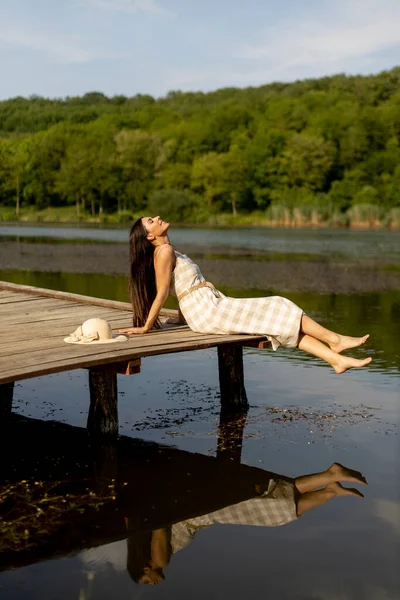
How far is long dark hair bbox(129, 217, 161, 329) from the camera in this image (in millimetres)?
7359

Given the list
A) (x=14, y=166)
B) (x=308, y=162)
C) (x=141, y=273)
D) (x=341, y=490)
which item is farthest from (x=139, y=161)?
(x=341, y=490)

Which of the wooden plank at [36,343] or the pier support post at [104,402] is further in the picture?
the pier support post at [104,402]

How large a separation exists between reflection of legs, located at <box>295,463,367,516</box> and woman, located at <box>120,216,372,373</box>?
116 centimetres

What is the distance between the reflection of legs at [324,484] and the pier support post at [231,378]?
6.47ft

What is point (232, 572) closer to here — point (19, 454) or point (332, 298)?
point (19, 454)

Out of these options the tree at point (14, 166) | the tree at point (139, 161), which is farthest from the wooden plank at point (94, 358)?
→ the tree at point (14, 166)

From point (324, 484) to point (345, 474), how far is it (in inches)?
11.0

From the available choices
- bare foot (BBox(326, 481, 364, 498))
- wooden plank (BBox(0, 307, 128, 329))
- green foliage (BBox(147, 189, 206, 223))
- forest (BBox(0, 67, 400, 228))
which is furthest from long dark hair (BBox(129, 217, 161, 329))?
green foliage (BBox(147, 189, 206, 223))

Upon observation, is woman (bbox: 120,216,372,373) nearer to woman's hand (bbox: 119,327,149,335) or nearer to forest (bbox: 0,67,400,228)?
woman's hand (bbox: 119,327,149,335)

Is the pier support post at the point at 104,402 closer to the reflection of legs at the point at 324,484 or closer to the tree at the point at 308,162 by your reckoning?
the reflection of legs at the point at 324,484

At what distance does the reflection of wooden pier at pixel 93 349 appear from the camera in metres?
5.94

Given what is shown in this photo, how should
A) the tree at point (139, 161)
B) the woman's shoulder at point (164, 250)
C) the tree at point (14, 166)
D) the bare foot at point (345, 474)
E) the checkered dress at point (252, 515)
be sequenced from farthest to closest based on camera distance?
1. the tree at point (14, 166)
2. the tree at point (139, 161)
3. the woman's shoulder at point (164, 250)
4. the bare foot at point (345, 474)
5. the checkered dress at point (252, 515)

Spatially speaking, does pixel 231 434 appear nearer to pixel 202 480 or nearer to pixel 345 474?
pixel 202 480

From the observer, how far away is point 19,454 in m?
6.43
